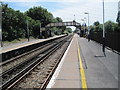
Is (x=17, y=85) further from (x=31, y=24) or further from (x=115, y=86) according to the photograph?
(x=31, y=24)

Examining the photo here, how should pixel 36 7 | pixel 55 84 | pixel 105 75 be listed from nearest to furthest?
pixel 55 84, pixel 105 75, pixel 36 7

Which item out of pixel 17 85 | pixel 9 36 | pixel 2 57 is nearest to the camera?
pixel 17 85

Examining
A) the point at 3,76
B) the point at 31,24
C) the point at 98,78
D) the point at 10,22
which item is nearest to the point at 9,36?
the point at 10,22

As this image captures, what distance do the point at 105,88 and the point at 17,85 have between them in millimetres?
4147

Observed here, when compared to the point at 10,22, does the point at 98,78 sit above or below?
below

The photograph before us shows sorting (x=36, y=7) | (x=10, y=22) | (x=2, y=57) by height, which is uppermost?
(x=36, y=7)

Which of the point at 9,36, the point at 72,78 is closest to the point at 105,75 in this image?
the point at 72,78

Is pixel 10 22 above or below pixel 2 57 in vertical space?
above

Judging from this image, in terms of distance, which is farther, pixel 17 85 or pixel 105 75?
pixel 105 75

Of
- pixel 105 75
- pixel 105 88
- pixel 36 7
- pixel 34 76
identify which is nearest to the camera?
pixel 105 88

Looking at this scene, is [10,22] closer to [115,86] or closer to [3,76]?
[3,76]

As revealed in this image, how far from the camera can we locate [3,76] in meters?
13.5

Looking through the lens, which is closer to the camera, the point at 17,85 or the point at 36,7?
the point at 17,85

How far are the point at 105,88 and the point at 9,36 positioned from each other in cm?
5505
